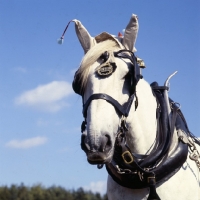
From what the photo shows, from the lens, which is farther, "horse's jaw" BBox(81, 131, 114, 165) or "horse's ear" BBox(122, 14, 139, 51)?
"horse's ear" BBox(122, 14, 139, 51)

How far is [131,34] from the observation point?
4008 mm

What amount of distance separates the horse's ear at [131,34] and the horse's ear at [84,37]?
332mm

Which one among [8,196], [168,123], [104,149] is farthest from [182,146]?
[8,196]

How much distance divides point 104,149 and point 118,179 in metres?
0.75

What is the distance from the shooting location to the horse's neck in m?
4.01

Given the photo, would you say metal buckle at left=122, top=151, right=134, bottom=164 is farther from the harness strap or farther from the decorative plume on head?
the decorative plume on head

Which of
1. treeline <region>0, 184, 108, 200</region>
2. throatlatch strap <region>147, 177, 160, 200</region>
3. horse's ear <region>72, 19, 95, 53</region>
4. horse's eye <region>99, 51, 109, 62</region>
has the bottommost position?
throatlatch strap <region>147, 177, 160, 200</region>

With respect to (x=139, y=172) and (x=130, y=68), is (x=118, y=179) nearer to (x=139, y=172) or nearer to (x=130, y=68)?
(x=139, y=172)

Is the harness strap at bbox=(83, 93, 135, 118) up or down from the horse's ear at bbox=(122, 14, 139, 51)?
down

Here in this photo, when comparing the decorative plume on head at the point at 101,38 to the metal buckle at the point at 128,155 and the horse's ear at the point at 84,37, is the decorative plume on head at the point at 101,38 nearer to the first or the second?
the horse's ear at the point at 84,37

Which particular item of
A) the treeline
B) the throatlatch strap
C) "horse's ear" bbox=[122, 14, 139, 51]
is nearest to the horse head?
"horse's ear" bbox=[122, 14, 139, 51]

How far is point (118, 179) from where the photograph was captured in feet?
13.2

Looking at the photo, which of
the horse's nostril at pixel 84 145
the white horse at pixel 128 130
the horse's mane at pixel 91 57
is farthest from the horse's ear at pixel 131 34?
the horse's nostril at pixel 84 145

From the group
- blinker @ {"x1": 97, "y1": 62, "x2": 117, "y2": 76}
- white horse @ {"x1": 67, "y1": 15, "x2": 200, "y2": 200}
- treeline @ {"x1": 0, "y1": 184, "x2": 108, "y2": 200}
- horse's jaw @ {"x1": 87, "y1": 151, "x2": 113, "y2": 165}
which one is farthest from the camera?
treeline @ {"x1": 0, "y1": 184, "x2": 108, "y2": 200}
